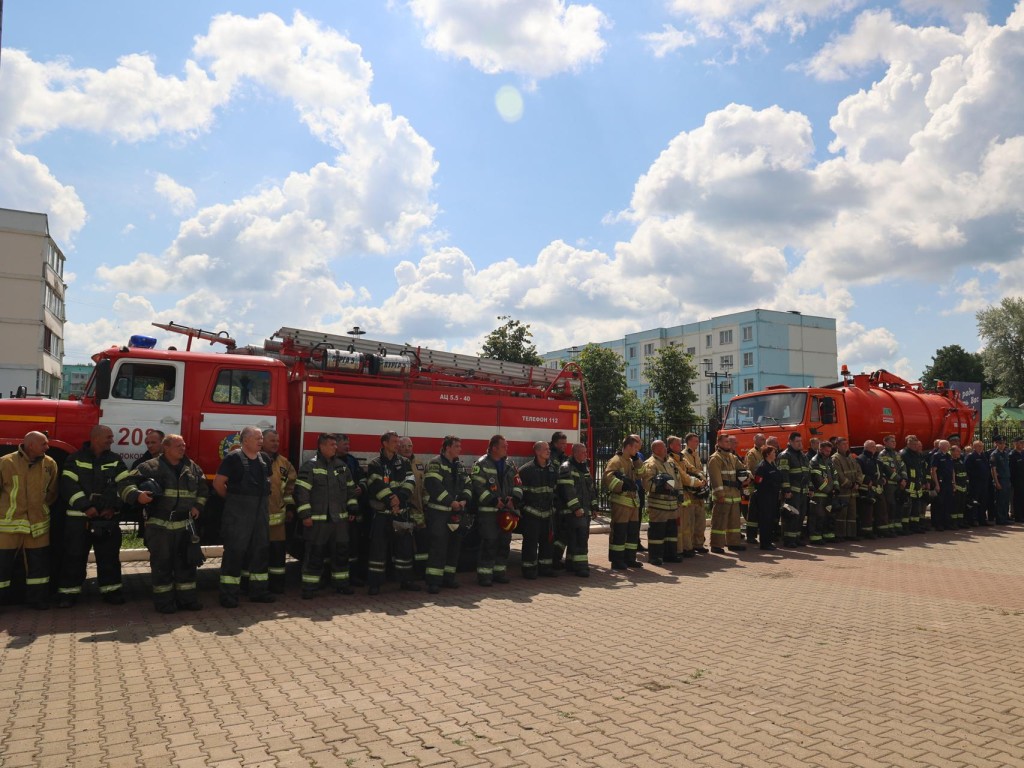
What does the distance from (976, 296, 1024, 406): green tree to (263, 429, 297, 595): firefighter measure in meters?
63.9

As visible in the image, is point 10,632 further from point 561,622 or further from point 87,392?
point 561,622

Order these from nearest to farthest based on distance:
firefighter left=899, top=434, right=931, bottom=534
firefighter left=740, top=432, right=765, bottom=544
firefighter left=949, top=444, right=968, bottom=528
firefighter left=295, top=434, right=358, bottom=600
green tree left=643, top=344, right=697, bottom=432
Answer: firefighter left=295, top=434, right=358, bottom=600
firefighter left=740, top=432, right=765, bottom=544
firefighter left=899, top=434, right=931, bottom=534
firefighter left=949, top=444, right=968, bottom=528
green tree left=643, top=344, right=697, bottom=432

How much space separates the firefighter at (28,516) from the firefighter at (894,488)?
14149 millimetres

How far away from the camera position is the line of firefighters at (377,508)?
24.0 feet

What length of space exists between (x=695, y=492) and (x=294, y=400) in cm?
631

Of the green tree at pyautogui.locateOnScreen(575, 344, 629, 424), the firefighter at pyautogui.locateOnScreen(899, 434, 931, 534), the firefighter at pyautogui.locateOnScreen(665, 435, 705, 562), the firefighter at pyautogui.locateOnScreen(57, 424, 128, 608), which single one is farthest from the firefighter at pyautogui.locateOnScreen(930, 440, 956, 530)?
the green tree at pyautogui.locateOnScreen(575, 344, 629, 424)

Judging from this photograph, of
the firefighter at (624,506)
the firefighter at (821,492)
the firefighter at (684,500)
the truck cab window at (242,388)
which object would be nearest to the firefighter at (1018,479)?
the firefighter at (821,492)

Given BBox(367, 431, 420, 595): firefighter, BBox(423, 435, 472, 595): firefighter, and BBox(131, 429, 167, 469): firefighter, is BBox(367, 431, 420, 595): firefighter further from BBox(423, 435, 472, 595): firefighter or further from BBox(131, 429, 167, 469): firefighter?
BBox(131, 429, 167, 469): firefighter

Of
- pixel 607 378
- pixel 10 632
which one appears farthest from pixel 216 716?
pixel 607 378

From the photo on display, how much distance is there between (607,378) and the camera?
36.5m

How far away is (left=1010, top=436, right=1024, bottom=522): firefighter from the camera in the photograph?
17625 mm

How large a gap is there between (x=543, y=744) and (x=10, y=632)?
5188mm

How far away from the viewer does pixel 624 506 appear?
33.6ft

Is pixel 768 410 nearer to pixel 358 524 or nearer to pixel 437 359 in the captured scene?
pixel 437 359
